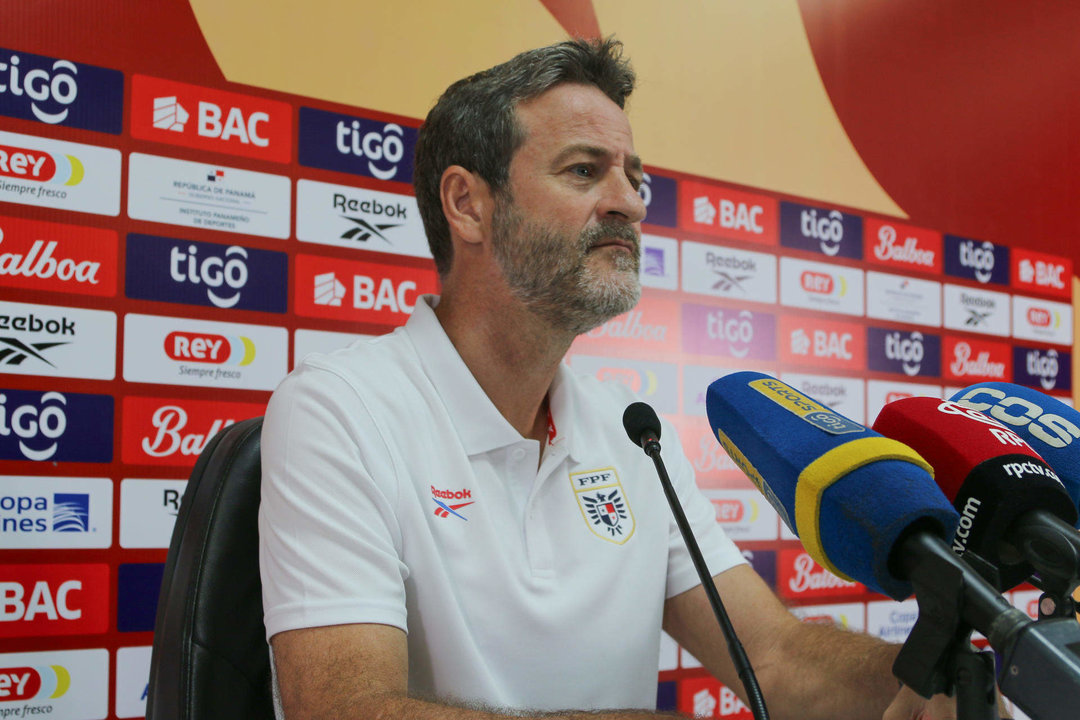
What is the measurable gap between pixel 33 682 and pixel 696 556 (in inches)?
45.7

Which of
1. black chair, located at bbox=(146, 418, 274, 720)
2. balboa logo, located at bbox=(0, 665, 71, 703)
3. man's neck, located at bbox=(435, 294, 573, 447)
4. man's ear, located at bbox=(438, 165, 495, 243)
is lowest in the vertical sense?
balboa logo, located at bbox=(0, 665, 71, 703)

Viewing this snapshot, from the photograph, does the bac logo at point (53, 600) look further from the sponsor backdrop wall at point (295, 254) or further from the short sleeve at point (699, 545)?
the short sleeve at point (699, 545)

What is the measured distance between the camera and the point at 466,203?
4.43 ft

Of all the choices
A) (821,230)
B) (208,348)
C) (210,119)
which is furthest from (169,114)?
(821,230)

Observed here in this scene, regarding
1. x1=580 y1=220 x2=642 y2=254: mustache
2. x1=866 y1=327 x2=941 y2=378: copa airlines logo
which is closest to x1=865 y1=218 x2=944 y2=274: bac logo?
x1=866 y1=327 x2=941 y2=378: copa airlines logo

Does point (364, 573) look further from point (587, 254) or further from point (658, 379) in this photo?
point (658, 379)

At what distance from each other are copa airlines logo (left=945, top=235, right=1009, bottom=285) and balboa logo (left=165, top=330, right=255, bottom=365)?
191 cm

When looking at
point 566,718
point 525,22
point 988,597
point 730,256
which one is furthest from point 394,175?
point 988,597

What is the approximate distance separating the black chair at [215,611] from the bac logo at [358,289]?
77 cm

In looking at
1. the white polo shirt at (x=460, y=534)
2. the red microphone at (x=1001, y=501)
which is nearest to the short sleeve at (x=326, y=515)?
the white polo shirt at (x=460, y=534)

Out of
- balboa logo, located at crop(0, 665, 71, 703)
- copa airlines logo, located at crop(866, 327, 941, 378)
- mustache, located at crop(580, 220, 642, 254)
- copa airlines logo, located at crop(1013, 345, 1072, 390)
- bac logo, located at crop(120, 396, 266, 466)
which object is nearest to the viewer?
mustache, located at crop(580, 220, 642, 254)

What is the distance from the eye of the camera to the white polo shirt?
0.89 m

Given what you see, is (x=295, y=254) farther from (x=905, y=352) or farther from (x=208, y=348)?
(x=905, y=352)

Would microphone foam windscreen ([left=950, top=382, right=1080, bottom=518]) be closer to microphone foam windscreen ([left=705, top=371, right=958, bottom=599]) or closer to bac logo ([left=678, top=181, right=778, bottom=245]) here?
microphone foam windscreen ([left=705, top=371, right=958, bottom=599])
